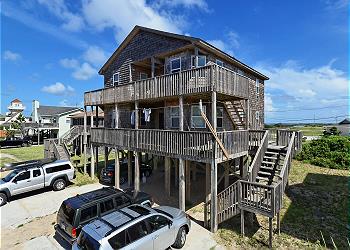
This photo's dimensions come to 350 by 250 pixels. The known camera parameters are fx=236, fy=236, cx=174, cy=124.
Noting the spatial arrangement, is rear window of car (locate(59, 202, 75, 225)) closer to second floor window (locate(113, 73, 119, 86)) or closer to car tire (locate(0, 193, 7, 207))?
car tire (locate(0, 193, 7, 207))

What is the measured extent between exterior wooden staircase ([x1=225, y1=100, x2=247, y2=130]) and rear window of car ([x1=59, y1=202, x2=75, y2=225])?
1217 centimetres

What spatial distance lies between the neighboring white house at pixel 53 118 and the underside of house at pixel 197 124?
2797 cm

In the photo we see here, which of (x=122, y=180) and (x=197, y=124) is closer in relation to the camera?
(x=197, y=124)

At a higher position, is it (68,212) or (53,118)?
(53,118)

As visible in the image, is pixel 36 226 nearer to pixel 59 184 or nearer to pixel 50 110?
pixel 59 184

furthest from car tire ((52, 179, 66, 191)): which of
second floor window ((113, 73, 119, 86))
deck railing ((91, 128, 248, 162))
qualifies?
second floor window ((113, 73, 119, 86))

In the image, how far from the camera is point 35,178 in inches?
613

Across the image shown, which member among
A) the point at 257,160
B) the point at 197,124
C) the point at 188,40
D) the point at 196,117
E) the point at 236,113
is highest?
the point at 188,40

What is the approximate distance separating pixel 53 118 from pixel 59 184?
4073 centimetres

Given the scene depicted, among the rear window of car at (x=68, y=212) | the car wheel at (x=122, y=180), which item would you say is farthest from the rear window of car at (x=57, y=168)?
the rear window of car at (x=68, y=212)

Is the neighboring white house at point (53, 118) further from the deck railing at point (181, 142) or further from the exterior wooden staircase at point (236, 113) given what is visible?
the exterior wooden staircase at point (236, 113)

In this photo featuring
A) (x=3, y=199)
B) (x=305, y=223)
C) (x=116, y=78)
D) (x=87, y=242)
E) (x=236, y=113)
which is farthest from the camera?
(x=116, y=78)

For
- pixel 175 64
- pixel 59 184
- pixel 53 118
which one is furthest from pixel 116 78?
pixel 53 118

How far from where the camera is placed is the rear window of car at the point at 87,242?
6.63 m
